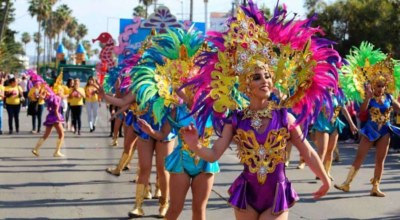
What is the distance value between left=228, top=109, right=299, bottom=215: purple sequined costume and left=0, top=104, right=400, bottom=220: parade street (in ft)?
11.7

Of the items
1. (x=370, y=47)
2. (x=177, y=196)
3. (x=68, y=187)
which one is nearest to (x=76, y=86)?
(x=68, y=187)

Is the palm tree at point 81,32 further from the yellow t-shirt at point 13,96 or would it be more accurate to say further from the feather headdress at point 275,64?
the feather headdress at point 275,64

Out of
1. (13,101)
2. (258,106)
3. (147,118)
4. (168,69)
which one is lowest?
(13,101)

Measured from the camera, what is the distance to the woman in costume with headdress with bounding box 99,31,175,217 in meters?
7.62

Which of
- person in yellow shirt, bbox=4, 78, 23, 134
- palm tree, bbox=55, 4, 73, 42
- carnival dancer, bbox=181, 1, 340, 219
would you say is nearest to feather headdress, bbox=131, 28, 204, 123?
carnival dancer, bbox=181, 1, 340, 219

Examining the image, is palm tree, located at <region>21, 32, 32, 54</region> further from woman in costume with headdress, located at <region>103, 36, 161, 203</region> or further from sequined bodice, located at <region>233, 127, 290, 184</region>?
sequined bodice, located at <region>233, 127, 290, 184</region>

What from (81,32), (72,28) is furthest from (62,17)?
(81,32)

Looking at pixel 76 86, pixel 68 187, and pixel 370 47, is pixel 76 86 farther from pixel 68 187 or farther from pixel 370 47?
pixel 370 47

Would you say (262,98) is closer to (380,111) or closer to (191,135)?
(191,135)

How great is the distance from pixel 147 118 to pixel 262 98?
12.3 ft

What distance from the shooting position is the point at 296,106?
5539 mm

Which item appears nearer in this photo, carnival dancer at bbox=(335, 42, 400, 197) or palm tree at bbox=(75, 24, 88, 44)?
carnival dancer at bbox=(335, 42, 400, 197)

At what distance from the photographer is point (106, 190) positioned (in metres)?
10.9

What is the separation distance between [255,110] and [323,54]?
734 mm
